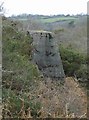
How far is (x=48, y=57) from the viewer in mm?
13695

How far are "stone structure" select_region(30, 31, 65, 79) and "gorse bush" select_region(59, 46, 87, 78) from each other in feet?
4.38

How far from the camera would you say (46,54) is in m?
13.7

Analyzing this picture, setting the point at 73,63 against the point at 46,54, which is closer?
the point at 46,54

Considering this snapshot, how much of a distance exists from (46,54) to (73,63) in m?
2.24

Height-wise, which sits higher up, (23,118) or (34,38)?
(34,38)

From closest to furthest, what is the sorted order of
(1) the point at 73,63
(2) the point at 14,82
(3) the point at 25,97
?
(3) the point at 25,97, (2) the point at 14,82, (1) the point at 73,63

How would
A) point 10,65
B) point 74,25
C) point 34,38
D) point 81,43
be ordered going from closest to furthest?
point 10,65, point 34,38, point 81,43, point 74,25

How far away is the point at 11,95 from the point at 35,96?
2.23 feet

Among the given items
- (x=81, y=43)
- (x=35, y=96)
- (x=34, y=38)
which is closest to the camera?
(x=35, y=96)

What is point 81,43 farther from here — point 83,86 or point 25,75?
point 25,75

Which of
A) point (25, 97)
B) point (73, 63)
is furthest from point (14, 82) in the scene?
point (73, 63)

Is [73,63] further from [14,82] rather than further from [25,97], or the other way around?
[25,97]

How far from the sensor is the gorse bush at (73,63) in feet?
49.4

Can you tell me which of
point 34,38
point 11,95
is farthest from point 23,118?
point 34,38
